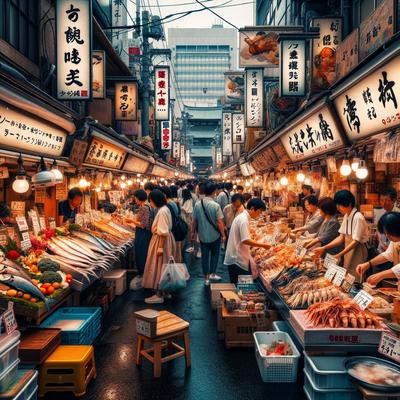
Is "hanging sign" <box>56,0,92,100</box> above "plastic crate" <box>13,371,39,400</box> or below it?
above

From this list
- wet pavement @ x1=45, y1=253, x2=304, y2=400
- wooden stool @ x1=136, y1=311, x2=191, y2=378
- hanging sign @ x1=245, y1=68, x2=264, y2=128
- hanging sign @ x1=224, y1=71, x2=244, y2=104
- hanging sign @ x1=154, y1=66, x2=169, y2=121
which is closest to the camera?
wet pavement @ x1=45, y1=253, x2=304, y2=400

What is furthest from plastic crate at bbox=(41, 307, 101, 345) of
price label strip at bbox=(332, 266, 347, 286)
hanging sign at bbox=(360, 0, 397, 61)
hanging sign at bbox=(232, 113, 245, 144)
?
hanging sign at bbox=(232, 113, 245, 144)

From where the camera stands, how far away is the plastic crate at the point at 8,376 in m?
4.26

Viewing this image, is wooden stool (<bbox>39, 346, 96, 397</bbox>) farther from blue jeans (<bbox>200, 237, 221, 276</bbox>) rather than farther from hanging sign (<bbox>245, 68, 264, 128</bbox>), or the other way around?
hanging sign (<bbox>245, 68, 264, 128</bbox>)

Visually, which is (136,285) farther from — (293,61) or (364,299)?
(293,61)

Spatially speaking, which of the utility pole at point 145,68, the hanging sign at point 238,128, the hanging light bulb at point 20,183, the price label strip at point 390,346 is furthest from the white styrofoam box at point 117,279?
the hanging sign at point 238,128

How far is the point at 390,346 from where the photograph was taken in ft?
14.4

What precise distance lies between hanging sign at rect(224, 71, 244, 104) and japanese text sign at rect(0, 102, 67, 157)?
Answer: 18168 millimetres

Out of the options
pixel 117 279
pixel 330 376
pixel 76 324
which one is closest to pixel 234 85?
pixel 117 279

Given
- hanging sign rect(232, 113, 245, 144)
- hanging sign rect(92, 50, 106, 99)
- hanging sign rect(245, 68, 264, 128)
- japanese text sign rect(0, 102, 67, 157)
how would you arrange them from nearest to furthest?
japanese text sign rect(0, 102, 67, 157) → hanging sign rect(92, 50, 106, 99) → hanging sign rect(245, 68, 264, 128) → hanging sign rect(232, 113, 245, 144)

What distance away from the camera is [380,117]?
690cm

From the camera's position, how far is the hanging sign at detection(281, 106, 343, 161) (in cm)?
931

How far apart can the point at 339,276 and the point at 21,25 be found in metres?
10.5

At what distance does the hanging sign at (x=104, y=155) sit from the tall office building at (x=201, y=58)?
131m
